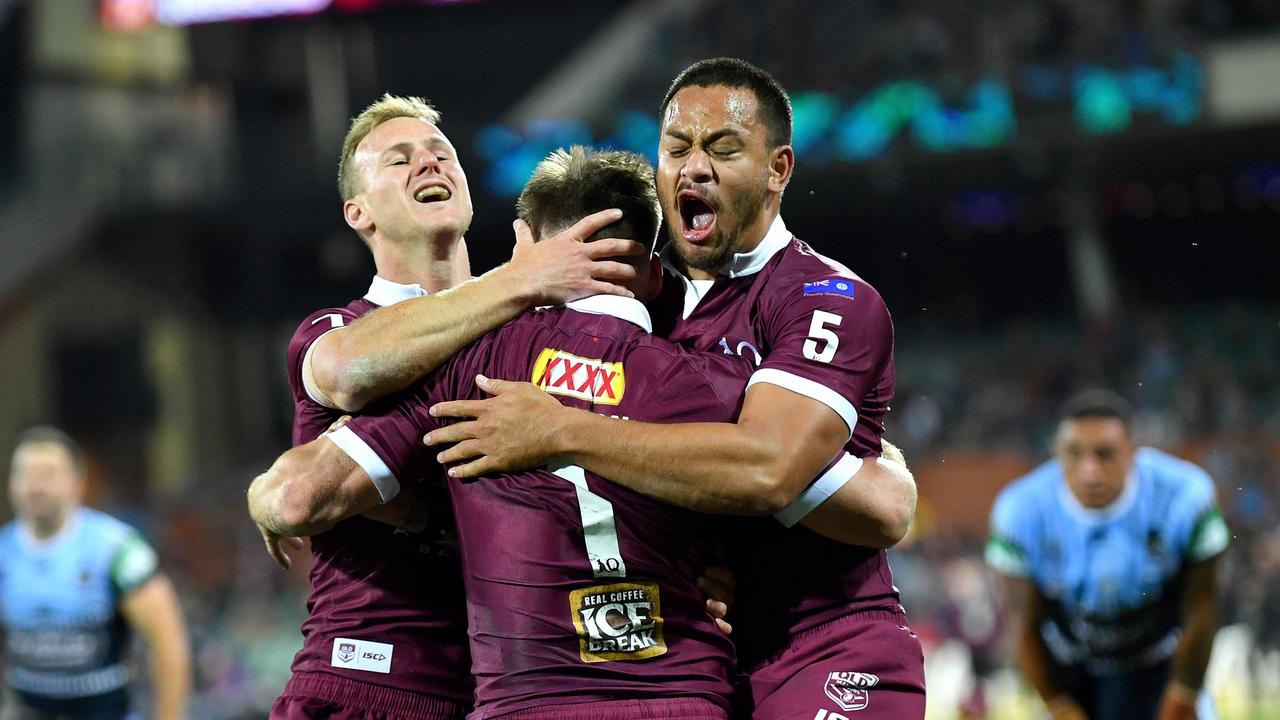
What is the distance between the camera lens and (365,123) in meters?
4.19

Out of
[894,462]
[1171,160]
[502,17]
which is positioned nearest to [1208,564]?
[894,462]

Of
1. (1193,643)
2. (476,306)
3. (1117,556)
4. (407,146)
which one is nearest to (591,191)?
(476,306)

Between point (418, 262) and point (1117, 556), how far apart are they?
3.67 m

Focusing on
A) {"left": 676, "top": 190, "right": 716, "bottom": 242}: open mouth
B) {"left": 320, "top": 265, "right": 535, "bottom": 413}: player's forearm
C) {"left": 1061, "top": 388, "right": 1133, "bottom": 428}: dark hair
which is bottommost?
{"left": 320, "top": 265, "right": 535, "bottom": 413}: player's forearm

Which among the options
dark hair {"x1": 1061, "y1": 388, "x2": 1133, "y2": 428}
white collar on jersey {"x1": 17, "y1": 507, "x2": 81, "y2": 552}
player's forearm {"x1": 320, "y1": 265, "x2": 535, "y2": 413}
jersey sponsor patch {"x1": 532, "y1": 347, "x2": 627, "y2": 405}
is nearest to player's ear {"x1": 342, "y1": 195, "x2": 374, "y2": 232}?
player's forearm {"x1": 320, "y1": 265, "x2": 535, "y2": 413}

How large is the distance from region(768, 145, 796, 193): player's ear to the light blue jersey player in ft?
10.7

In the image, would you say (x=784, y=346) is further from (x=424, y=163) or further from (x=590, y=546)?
(x=424, y=163)

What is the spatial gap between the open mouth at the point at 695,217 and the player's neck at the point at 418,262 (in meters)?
0.87

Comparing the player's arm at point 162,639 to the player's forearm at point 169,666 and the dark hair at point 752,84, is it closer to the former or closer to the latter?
the player's forearm at point 169,666

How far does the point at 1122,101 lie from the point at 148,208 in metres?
13.9

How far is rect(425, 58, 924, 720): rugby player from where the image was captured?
303cm

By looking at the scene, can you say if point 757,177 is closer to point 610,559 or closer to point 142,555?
point 610,559

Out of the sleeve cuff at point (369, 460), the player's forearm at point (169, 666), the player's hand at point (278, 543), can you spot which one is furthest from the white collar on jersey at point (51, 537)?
the sleeve cuff at point (369, 460)

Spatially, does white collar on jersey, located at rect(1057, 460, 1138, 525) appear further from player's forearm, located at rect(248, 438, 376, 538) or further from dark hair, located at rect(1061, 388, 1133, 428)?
player's forearm, located at rect(248, 438, 376, 538)
